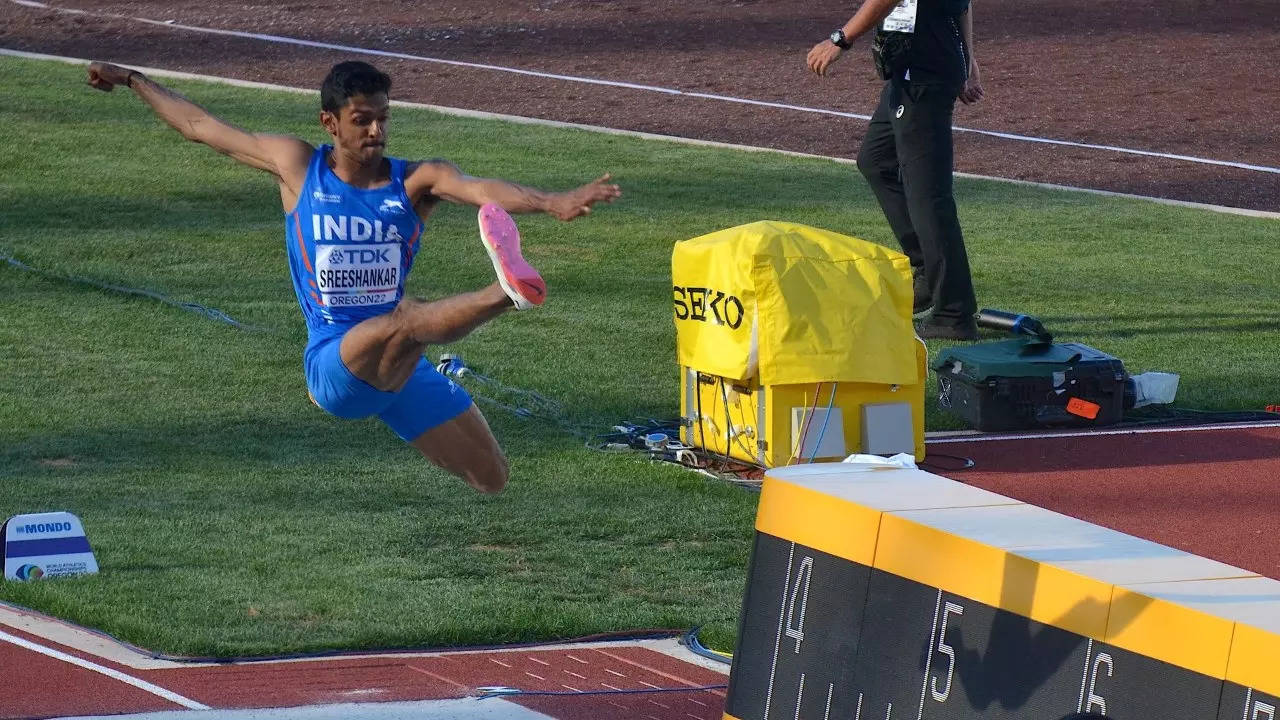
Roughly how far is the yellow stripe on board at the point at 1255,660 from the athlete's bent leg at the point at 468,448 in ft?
10.8

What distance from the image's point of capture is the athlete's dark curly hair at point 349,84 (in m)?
6.65

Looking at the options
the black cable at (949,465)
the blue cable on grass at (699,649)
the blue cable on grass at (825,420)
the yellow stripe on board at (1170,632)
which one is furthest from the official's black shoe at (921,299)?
the yellow stripe on board at (1170,632)

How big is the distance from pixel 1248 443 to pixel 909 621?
5.39 metres

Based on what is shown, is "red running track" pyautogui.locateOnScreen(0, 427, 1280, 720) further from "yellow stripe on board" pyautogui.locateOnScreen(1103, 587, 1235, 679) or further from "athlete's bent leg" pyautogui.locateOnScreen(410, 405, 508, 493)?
"yellow stripe on board" pyautogui.locateOnScreen(1103, 587, 1235, 679)

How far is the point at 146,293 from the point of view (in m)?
12.8

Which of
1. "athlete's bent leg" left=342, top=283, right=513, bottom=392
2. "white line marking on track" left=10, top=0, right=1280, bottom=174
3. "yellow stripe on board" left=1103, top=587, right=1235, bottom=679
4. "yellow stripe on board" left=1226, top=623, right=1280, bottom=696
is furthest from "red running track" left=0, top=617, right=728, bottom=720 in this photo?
"white line marking on track" left=10, top=0, right=1280, bottom=174

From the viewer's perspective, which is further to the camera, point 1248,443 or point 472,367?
point 472,367

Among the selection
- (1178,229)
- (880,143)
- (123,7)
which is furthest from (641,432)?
(123,7)

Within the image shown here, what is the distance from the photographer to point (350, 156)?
6.83 meters

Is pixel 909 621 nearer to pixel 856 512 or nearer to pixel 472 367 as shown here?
pixel 856 512

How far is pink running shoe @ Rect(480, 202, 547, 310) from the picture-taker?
19.1 feet

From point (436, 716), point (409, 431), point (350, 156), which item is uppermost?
point (350, 156)

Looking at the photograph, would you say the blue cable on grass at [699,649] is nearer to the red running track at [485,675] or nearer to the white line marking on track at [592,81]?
the red running track at [485,675]

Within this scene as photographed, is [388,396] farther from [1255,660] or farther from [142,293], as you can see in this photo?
[142,293]
